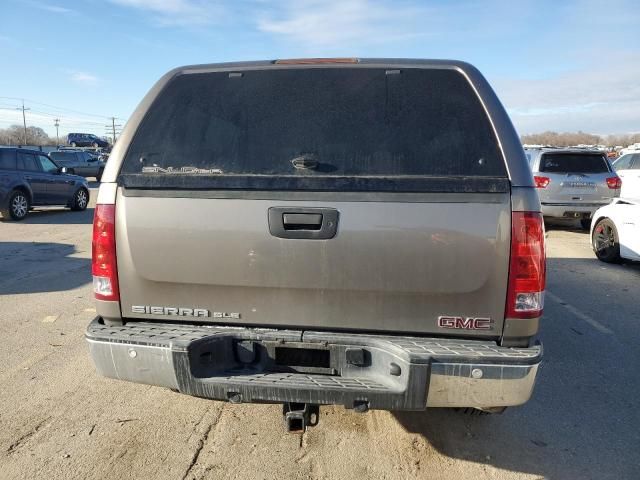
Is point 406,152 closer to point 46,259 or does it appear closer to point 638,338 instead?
point 638,338

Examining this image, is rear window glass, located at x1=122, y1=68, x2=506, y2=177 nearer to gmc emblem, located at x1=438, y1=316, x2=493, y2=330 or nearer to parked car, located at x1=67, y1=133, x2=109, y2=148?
gmc emblem, located at x1=438, y1=316, x2=493, y2=330

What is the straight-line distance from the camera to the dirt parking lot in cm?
276

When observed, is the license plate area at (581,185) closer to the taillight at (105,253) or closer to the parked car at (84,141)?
the taillight at (105,253)

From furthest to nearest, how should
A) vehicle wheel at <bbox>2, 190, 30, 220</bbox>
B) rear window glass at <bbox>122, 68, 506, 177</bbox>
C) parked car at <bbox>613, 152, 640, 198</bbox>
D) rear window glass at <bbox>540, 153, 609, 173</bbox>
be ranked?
vehicle wheel at <bbox>2, 190, 30, 220</bbox> → rear window glass at <bbox>540, 153, 609, 173</bbox> → parked car at <bbox>613, 152, 640, 198</bbox> → rear window glass at <bbox>122, 68, 506, 177</bbox>

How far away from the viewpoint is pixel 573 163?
11.4 meters

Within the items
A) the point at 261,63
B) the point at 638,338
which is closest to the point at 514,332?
the point at 261,63

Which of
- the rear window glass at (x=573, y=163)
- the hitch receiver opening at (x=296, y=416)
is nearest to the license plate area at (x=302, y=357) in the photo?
the hitch receiver opening at (x=296, y=416)

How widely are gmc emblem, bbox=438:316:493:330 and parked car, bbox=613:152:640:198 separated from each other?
8.43m

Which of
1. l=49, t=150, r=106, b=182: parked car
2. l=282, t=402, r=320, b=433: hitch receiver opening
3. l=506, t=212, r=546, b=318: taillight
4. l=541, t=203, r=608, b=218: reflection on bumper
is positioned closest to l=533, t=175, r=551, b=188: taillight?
l=541, t=203, r=608, b=218: reflection on bumper

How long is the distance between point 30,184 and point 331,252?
43.4 ft

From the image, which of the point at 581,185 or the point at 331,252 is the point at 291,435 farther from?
the point at 581,185

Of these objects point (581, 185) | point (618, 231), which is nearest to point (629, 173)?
point (581, 185)

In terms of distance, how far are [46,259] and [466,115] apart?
7.80m

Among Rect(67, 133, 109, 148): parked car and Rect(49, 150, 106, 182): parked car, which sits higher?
Rect(67, 133, 109, 148): parked car
